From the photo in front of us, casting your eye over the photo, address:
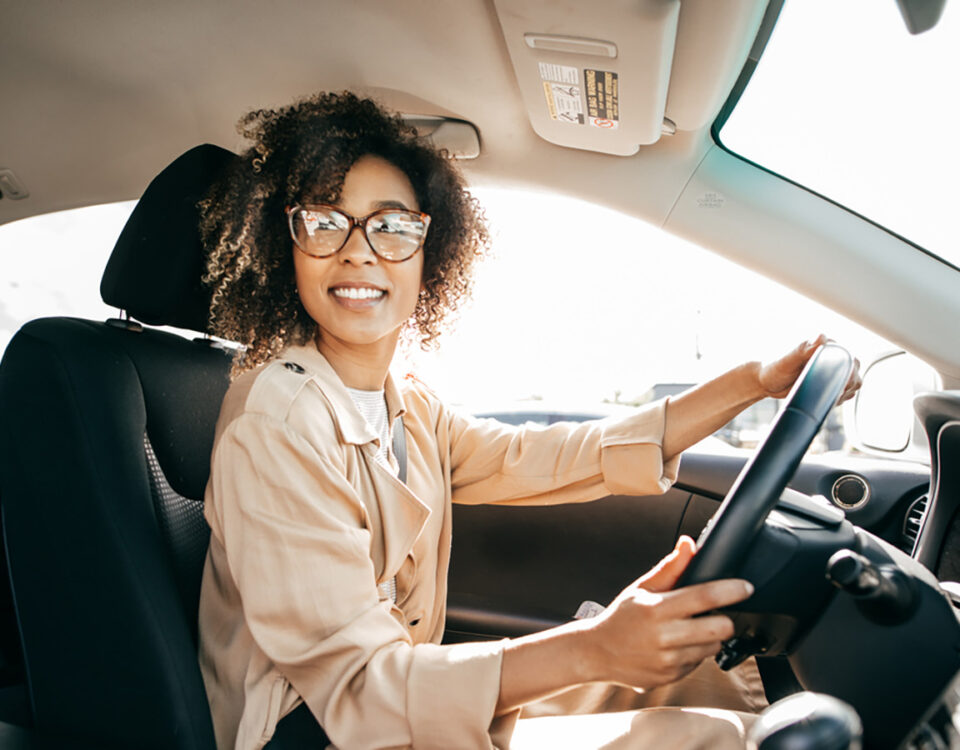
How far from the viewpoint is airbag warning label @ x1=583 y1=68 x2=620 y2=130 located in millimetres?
1234

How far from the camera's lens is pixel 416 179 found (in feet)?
4.66

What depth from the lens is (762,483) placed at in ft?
2.61

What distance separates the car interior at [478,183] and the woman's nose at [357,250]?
0.88 ft

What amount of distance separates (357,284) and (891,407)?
52.6 inches

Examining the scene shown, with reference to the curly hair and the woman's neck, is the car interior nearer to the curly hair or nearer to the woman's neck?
the curly hair

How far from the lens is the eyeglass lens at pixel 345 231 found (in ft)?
3.89

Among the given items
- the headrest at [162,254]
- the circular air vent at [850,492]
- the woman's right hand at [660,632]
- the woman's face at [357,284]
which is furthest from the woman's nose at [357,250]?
the circular air vent at [850,492]

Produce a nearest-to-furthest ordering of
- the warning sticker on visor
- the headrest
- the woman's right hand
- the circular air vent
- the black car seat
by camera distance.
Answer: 1. the woman's right hand
2. the black car seat
3. the headrest
4. the warning sticker on visor
5. the circular air vent

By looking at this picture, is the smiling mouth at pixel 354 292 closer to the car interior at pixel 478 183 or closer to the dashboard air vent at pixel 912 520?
the car interior at pixel 478 183

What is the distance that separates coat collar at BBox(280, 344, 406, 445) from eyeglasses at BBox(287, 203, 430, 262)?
6.8 inches

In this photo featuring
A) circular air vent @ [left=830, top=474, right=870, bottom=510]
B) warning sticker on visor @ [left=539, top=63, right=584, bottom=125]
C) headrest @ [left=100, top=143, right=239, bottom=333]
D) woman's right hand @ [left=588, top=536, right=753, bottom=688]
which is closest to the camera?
woman's right hand @ [left=588, top=536, right=753, bottom=688]

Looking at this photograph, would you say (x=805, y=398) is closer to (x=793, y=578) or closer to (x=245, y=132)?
(x=793, y=578)

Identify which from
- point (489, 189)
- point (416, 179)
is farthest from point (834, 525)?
point (489, 189)

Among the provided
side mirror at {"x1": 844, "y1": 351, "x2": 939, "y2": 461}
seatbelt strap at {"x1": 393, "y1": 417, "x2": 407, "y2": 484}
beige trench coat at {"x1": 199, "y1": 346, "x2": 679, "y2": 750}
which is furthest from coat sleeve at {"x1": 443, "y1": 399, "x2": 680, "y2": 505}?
side mirror at {"x1": 844, "y1": 351, "x2": 939, "y2": 461}
